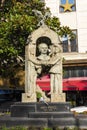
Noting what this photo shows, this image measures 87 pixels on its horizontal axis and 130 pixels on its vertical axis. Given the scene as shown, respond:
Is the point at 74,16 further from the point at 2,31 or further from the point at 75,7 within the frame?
the point at 2,31

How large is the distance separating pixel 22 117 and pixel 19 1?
1374 centimetres

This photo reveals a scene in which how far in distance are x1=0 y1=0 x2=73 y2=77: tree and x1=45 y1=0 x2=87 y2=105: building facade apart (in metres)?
7.46

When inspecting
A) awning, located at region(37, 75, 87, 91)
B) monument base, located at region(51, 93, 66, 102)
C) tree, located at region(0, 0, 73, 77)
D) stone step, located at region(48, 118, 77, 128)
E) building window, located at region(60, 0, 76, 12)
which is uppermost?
building window, located at region(60, 0, 76, 12)

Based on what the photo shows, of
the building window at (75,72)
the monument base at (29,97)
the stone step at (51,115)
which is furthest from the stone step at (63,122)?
the building window at (75,72)

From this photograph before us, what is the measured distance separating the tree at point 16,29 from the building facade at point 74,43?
7.46 meters

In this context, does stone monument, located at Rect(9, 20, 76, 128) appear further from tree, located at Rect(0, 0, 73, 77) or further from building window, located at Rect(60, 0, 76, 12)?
building window, located at Rect(60, 0, 76, 12)

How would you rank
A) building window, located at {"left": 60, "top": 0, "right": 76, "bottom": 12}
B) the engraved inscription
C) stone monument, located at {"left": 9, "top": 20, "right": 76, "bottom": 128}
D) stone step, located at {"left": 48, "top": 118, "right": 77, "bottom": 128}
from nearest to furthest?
1. stone step, located at {"left": 48, "top": 118, "right": 77, "bottom": 128}
2. stone monument, located at {"left": 9, "top": 20, "right": 76, "bottom": 128}
3. the engraved inscription
4. building window, located at {"left": 60, "top": 0, "right": 76, "bottom": 12}

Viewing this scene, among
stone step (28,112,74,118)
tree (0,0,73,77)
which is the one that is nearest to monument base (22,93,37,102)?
stone step (28,112,74,118)

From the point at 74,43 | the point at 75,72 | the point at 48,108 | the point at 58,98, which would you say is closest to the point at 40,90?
the point at 58,98

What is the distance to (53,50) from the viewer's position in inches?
687

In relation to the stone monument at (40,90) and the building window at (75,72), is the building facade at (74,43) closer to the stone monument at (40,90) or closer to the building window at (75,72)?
the building window at (75,72)

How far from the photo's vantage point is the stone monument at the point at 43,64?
55.3ft

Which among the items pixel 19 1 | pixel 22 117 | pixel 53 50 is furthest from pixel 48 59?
pixel 19 1

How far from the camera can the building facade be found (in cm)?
3291
